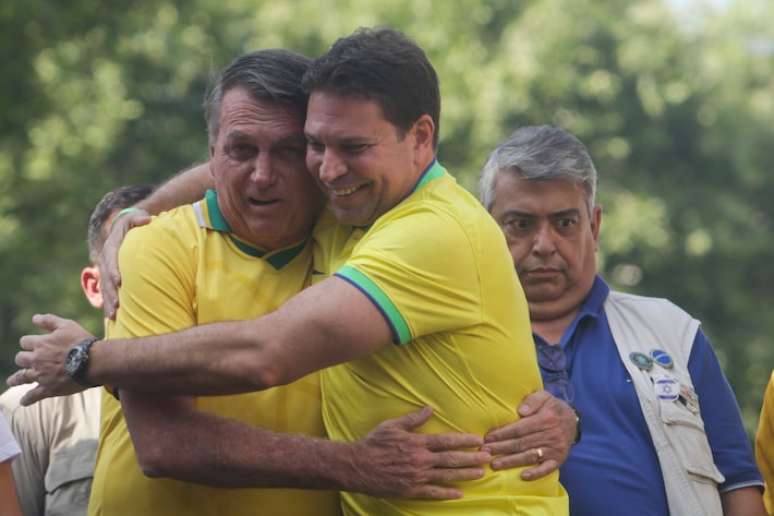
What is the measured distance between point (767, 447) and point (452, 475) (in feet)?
5.33

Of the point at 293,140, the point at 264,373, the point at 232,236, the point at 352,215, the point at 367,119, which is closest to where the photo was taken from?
the point at 264,373

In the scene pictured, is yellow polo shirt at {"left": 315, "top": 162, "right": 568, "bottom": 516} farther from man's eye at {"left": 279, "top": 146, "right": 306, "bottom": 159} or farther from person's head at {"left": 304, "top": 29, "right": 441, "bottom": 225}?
man's eye at {"left": 279, "top": 146, "right": 306, "bottom": 159}

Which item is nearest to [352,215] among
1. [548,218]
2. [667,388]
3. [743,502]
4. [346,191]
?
[346,191]

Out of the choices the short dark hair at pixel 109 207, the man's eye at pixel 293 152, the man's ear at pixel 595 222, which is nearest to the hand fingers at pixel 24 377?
the man's eye at pixel 293 152

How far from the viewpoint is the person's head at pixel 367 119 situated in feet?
14.4

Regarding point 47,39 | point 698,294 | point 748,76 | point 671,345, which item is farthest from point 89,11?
point 671,345

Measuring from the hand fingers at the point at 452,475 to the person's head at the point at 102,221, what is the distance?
2.22 meters

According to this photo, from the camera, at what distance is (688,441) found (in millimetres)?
5172

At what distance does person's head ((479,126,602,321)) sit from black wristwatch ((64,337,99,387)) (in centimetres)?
179

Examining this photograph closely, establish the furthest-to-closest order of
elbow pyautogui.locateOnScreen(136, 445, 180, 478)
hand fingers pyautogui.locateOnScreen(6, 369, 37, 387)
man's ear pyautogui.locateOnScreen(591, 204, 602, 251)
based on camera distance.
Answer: man's ear pyautogui.locateOnScreen(591, 204, 602, 251) < hand fingers pyautogui.locateOnScreen(6, 369, 37, 387) < elbow pyautogui.locateOnScreen(136, 445, 180, 478)

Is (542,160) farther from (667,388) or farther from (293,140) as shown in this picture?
(293,140)

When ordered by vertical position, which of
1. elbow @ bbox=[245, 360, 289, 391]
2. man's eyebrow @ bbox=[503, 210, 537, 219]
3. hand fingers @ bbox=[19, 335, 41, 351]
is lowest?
elbow @ bbox=[245, 360, 289, 391]

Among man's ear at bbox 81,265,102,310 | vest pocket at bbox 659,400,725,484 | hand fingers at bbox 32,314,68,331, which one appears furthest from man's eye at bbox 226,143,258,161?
man's ear at bbox 81,265,102,310

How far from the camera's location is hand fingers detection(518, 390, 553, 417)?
450 centimetres
